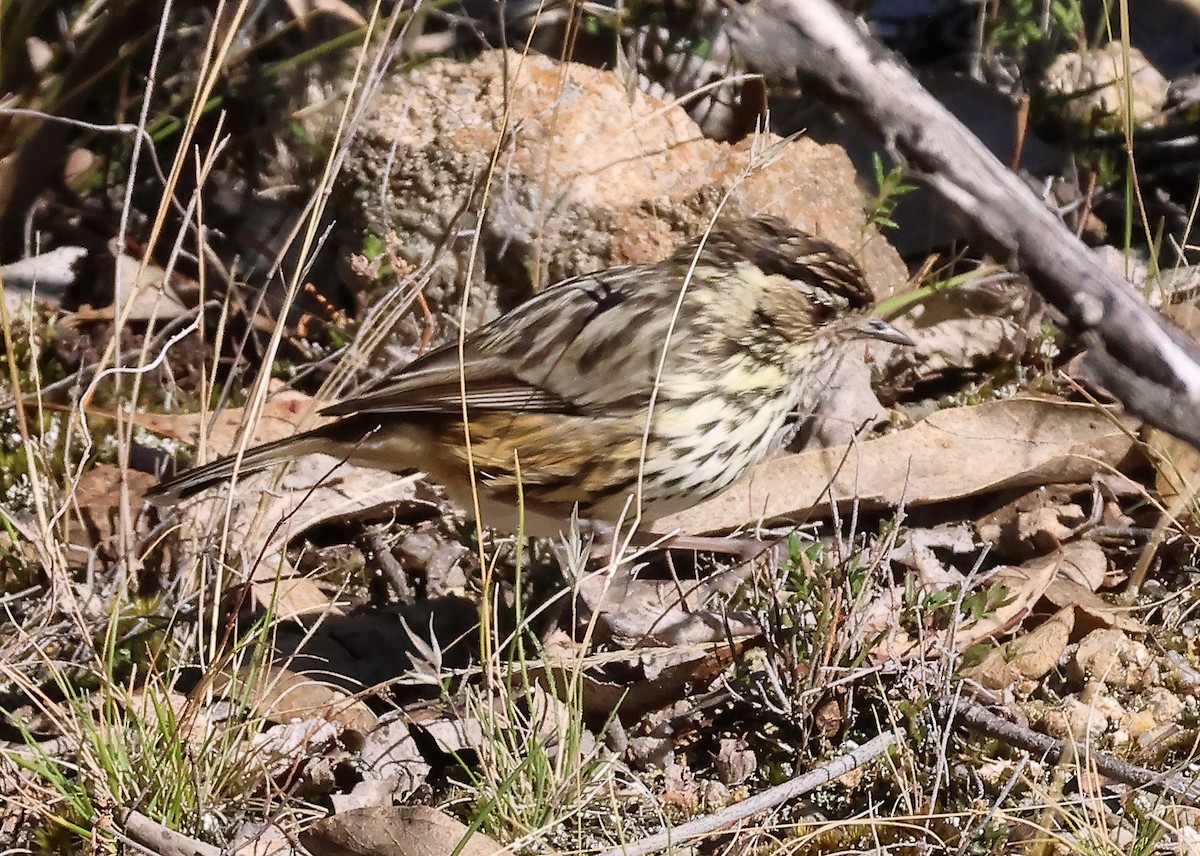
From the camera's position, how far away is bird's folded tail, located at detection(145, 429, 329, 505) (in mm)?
3484

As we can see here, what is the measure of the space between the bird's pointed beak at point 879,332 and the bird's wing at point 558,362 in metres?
0.56

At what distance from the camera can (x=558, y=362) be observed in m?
3.72

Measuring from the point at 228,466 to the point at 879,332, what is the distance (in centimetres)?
180

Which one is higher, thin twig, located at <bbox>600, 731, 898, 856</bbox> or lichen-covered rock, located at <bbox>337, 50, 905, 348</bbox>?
lichen-covered rock, located at <bbox>337, 50, 905, 348</bbox>

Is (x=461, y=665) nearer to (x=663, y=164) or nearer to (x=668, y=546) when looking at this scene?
(x=668, y=546)

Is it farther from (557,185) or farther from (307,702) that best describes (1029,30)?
(307,702)

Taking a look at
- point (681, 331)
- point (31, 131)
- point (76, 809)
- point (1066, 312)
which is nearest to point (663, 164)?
point (681, 331)

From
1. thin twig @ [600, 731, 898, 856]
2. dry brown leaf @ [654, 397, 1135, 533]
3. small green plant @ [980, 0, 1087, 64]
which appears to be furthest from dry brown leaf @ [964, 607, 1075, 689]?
small green plant @ [980, 0, 1087, 64]

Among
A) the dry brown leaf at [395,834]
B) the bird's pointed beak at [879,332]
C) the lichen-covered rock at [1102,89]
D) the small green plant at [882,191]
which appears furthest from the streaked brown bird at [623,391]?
the lichen-covered rock at [1102,89]

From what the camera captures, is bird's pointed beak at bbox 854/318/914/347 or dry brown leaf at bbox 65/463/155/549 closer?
bird's pointed beak at bbox 854/318/914/347

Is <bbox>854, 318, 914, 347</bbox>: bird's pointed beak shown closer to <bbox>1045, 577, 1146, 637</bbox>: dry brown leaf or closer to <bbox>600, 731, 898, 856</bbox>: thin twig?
<bbox>1045, 577, 1146, 637</bbox>: dry brown leaf

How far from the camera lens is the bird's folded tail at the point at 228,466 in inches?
137

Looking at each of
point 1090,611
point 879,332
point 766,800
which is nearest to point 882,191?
point 879,332

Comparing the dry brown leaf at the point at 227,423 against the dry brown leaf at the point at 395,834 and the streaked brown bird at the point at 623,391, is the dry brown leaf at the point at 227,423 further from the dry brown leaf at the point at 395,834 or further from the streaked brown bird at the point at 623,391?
the dry brown leaf at the point at 395,834
